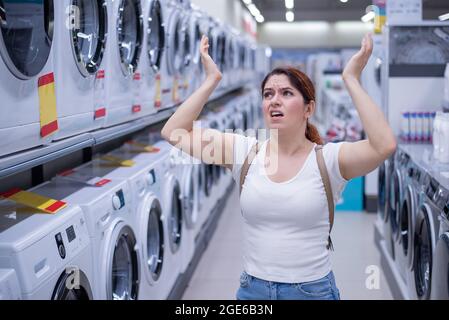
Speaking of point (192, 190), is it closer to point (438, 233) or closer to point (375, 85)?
point (438, 233)

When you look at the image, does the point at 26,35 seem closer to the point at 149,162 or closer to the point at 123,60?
the point at 123,60

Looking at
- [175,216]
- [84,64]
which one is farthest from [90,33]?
[175,216]

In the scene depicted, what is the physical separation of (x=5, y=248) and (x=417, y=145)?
302cm

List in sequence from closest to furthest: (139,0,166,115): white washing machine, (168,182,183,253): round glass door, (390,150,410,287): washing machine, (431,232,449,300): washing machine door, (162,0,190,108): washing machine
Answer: (431,232,449,300): washing machine door
(139,0,166,115): white washing machine
(390,150,410,287): washing machine
(168,182,183,253): round glass door
(162,0,190,108): washing machine

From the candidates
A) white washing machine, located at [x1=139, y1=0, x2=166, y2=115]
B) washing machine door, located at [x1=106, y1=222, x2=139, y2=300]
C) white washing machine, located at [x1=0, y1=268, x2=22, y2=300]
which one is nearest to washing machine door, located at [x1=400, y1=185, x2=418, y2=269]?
washing machine door, located at [x1=106, y1=222, x2=139, y2=300]

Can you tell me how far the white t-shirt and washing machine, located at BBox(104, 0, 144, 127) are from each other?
120 centimetres

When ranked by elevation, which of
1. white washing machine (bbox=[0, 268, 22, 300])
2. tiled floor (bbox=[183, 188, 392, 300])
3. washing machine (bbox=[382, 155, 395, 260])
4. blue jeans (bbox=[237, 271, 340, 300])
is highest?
white washing machine (bbox=[0, 268, 22, 300])

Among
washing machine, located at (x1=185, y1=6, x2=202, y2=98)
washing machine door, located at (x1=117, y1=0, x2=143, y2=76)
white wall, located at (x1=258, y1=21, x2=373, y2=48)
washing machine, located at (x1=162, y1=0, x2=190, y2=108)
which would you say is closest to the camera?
white wall, located at (x1=258, y1=21, x2=373, y2=48)

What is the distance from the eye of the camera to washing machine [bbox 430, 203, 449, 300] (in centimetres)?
227

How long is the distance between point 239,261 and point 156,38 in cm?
189

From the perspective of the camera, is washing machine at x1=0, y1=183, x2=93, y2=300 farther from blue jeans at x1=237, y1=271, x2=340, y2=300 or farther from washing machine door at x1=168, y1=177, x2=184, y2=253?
washing machine door at x1=168, y1=177, x2=184, y2=253

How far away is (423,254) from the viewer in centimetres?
290
